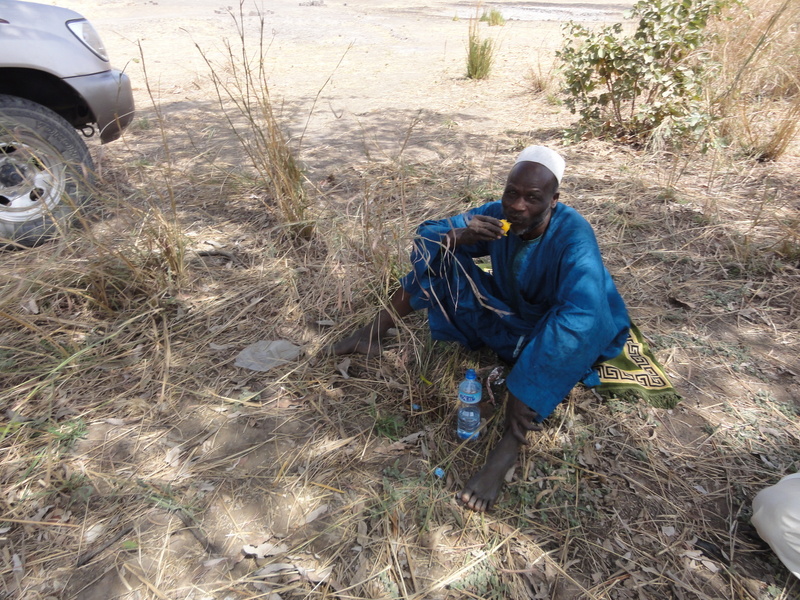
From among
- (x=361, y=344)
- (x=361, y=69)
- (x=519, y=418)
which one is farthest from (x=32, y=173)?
(x=361, y=69)

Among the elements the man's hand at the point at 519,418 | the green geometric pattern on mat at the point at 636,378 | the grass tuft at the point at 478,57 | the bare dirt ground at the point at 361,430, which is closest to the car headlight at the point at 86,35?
the bare dirt ground at the point at 361,430

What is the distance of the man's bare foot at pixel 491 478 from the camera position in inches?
68.2

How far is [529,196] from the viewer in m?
1.80

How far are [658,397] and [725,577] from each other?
67 cm

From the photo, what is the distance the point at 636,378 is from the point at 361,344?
1.16 meters

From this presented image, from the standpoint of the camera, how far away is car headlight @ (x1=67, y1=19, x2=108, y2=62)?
2954 millimetres

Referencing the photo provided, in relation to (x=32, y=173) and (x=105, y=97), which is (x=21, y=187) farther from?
(x=105, y=97)

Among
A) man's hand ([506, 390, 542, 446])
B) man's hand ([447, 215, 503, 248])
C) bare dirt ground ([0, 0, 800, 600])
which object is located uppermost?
man's hand ([447, 215, 503, 248])

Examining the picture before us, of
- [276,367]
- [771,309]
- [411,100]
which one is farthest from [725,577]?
[411,100]

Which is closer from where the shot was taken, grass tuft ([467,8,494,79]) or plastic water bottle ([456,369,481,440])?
plastic water bottle ([456,369,481,440])

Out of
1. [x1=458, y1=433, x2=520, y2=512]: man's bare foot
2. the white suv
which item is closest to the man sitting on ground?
[x1=458, y1=433, x2=520, y2=512]: man's bare foot

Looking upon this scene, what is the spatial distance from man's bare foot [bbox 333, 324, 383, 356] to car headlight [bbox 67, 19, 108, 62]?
2.32m

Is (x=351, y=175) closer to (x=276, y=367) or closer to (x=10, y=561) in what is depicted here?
(x=276, y=367)

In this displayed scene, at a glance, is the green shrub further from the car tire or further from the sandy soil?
the car tire
